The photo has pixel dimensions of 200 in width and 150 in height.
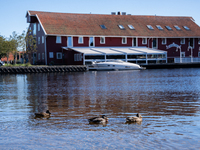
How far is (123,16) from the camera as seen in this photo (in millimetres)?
70312

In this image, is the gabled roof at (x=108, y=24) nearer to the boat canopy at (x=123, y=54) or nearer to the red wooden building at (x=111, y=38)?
the red wooden building at (x=111, y=38)

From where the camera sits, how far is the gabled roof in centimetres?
6181

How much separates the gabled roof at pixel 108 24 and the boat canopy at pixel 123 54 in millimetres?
3019

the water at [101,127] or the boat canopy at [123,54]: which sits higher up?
the boat canopy at [123,54]

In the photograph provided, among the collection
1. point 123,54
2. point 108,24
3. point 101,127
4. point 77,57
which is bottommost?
point 101,127

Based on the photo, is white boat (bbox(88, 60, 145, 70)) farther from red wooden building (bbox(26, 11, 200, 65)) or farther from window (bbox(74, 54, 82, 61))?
window (bbox(74, 54, 82, 61))

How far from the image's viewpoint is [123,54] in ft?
193

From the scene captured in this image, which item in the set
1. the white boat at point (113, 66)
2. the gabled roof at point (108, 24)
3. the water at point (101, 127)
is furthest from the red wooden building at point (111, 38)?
the water at point (101, 127)

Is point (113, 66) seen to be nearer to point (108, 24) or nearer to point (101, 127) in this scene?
point (108, 24)

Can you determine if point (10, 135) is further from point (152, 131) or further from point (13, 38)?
point (13, 38)

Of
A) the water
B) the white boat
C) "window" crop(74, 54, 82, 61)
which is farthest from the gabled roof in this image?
the water

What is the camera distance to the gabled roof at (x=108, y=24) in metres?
61.8

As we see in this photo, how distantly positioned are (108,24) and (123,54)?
9694 millimetres

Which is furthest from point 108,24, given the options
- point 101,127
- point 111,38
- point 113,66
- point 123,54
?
point 101,127
